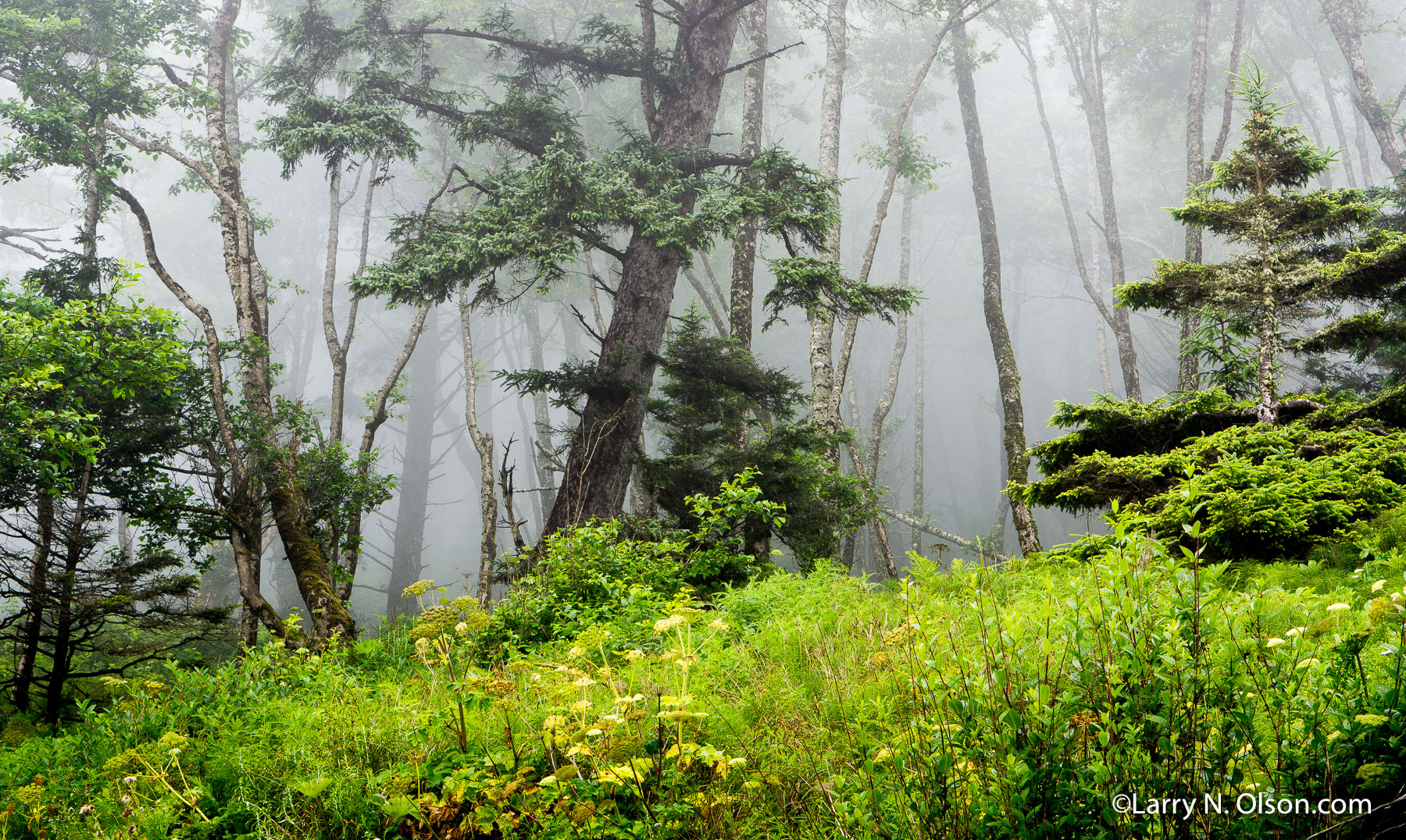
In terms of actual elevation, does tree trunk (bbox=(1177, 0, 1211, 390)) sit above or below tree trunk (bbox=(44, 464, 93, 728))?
above

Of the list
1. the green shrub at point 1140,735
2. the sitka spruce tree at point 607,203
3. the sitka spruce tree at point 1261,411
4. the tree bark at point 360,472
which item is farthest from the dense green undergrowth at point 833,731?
the tree bark at point 360,472

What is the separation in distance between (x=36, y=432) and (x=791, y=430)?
7.05 metres

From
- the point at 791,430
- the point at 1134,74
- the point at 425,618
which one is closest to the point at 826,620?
the point at 425,618

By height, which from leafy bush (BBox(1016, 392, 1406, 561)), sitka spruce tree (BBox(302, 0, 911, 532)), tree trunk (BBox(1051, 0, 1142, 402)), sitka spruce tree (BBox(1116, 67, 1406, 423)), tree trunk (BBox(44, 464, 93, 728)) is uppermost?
tree trunk (BBox(1051, 0, 1142, 402))

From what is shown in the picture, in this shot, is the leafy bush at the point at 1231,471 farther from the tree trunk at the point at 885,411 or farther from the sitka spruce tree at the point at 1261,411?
the tree trunk at the point at 885,411

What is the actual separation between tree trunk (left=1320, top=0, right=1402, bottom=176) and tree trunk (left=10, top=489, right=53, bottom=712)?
2010 cm

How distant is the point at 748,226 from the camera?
11.2m

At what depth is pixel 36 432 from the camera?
18.5 feet

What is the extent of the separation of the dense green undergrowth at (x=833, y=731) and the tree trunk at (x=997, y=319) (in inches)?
156

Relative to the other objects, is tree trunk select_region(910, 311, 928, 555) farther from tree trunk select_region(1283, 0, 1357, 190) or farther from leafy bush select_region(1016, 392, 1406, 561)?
tree trunk select_region(1283, 0, 1357, 190)

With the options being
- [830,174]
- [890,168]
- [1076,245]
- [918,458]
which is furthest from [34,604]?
[1076,245]

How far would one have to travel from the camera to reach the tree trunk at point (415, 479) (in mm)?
22344

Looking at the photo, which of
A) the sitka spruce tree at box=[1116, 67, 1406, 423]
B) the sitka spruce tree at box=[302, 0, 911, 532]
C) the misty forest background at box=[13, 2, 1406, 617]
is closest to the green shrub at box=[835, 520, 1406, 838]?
the sitka spruce tree at box=[1116, 67, 1406, 423]

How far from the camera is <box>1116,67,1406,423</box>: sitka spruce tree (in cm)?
573
